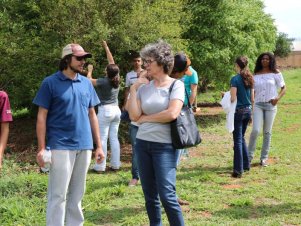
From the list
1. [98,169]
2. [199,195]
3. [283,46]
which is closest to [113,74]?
[98,169]

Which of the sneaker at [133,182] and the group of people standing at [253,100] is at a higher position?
the group of people standing at [253,100]

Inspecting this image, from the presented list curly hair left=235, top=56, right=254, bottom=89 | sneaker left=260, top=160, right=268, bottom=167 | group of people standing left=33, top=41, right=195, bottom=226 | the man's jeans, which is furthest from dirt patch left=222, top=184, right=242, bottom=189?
the man's jeans

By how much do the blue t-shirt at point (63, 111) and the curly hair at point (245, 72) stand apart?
11.2ft

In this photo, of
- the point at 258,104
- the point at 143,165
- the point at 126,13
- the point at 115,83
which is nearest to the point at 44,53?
the point at 126,13

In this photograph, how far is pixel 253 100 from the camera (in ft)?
24.3

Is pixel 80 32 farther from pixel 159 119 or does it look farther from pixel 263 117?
pixel 159 119

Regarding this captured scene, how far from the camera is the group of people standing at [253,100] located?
7.21 m

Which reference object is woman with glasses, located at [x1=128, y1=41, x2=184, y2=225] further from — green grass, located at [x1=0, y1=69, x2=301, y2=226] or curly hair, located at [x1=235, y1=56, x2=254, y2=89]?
curly hair, located at [x1=235, y1=56, x2=254, y2=89]

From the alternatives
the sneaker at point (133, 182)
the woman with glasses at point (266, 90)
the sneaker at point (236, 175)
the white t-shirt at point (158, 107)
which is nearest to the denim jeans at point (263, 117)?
the woman with glasses at point (266, 90)

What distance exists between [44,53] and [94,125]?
497 centimetres

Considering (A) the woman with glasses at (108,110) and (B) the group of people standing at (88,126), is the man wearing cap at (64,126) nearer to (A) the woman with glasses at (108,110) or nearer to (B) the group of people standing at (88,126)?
(B) the group of people standing at (88,126)

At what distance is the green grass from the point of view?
5320mm

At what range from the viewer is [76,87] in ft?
14.3

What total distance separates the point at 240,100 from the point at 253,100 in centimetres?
29
